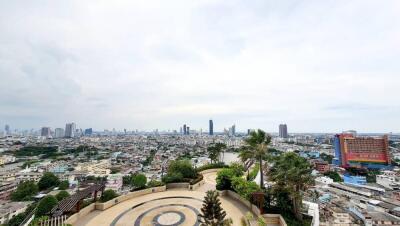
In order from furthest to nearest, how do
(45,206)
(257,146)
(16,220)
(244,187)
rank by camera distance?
(16,220) → (45,206) → (257,146) → (244,187)

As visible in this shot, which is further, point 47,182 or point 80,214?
point 47,182

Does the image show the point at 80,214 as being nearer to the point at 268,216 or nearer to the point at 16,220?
the point at 268,216

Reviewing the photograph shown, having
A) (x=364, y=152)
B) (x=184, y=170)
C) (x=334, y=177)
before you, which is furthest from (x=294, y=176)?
(x=364, y=152)

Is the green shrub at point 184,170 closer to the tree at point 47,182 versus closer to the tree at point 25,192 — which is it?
the tree at point 25,192

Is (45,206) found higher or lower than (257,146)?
lower

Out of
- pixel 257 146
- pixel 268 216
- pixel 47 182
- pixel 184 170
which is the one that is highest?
pixel 257 146

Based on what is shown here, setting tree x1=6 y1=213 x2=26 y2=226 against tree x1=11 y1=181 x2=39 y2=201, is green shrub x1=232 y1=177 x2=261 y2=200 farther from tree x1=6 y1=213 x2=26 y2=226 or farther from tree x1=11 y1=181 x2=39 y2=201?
tree x1=11 y1=181 x2=39 y2=201

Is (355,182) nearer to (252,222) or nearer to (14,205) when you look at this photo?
(252,222)
